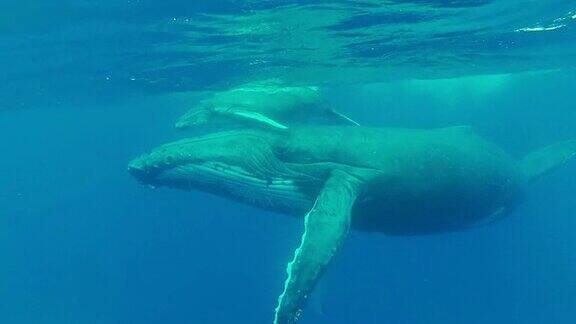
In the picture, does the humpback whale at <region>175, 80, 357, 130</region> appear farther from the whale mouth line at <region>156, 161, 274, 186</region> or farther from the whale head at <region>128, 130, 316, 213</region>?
the whale mouth line at <region>156, 161, 274, 186</region>

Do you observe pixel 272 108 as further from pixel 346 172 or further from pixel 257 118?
pixel 346 172

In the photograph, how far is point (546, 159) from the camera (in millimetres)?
14375

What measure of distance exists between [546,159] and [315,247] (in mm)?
9180

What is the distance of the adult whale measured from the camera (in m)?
9.18

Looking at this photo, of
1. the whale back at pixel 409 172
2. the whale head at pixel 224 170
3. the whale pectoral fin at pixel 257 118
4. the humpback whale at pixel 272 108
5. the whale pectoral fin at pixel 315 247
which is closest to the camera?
the whale pectoral fin at pixel 315 247

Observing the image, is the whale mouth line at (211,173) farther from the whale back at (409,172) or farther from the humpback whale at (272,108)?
the humpback whale at (272,108)

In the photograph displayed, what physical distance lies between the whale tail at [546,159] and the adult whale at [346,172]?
350cm

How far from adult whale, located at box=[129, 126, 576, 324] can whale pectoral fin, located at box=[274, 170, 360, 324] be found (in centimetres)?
4

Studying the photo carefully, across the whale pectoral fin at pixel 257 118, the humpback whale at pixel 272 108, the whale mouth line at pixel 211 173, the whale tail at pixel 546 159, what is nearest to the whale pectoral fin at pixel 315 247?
the whale mouth line at pixel 211 173

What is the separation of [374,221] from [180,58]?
13.2 m

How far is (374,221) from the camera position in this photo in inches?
394

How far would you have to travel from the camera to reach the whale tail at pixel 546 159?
1382cm

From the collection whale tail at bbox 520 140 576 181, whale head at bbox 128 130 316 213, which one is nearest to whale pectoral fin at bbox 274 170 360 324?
whale head at bbox 128 130 316 213

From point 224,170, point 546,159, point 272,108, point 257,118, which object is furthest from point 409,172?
point 546,159
